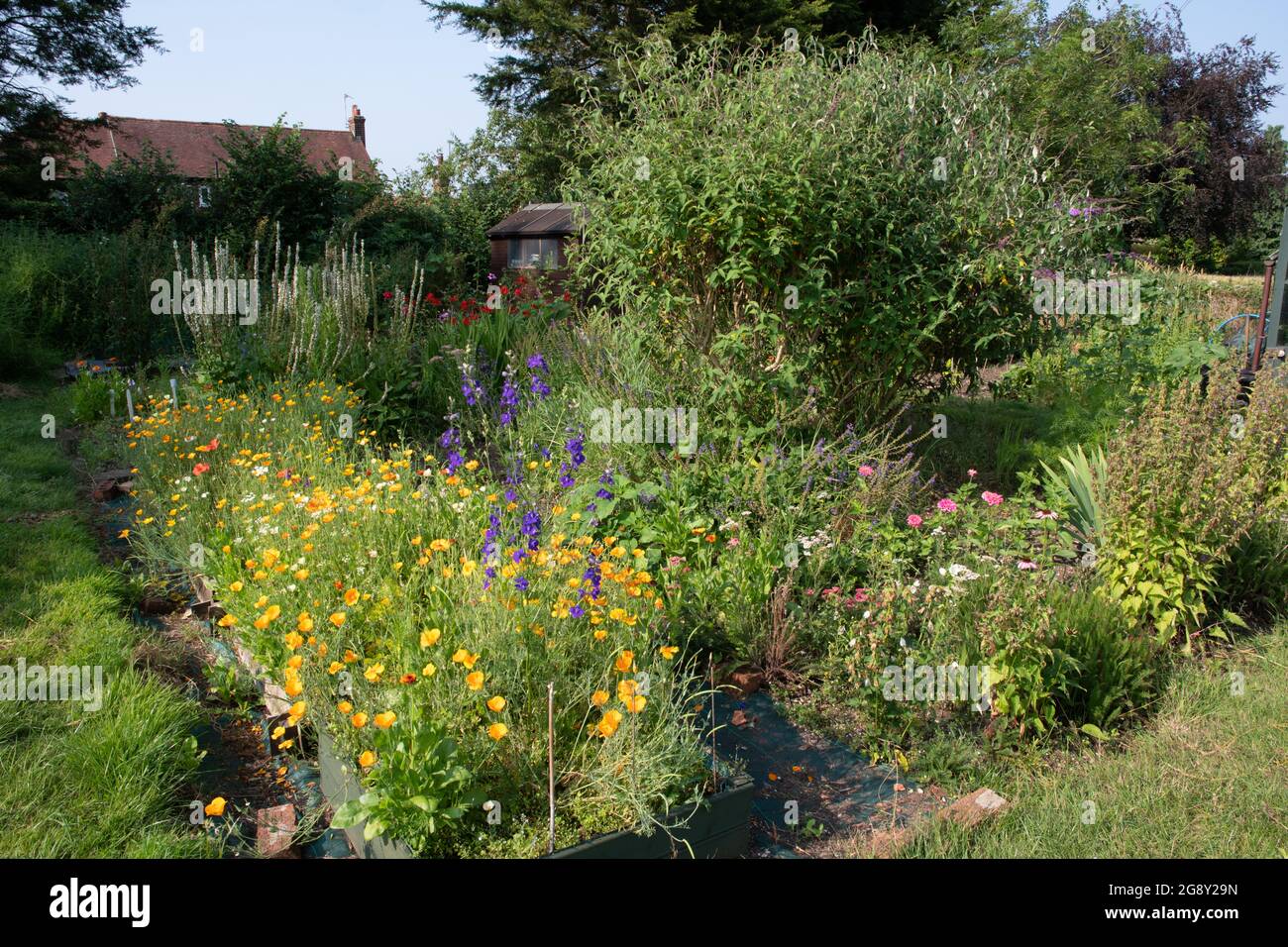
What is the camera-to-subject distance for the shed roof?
16328 mm

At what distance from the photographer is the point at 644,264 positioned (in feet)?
17.5

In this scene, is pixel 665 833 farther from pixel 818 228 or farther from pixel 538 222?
pixel 538 222

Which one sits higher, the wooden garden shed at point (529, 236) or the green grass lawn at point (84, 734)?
the wooden garden shed at point (529, 236)

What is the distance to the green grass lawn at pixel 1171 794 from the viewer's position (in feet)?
8.73

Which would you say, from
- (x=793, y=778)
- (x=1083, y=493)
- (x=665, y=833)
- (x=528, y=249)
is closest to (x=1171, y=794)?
(x=793, y=778)

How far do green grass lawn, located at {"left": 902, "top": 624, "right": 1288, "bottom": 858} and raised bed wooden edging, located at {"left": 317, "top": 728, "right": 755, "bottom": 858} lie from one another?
1.71ft

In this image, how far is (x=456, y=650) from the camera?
111 inches

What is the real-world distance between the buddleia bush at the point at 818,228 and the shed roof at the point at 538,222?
1072 cm

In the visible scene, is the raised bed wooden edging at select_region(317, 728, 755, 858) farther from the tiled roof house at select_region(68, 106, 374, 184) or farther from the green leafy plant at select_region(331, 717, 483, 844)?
the tiled roof house at select_region(68, 106, 374, 184)

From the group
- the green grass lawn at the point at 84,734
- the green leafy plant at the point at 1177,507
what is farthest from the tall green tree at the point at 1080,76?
the green grass lawn at the point at 84,734

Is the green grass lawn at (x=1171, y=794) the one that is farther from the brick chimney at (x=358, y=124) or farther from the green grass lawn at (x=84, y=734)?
the brick chimney at (x=358, y=124)

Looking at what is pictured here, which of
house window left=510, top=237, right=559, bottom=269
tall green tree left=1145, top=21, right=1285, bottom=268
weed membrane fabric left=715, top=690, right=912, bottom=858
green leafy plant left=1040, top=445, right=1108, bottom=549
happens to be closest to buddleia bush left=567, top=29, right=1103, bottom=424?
green leafy plant left=1040, top=445, right=1108, bottom=549

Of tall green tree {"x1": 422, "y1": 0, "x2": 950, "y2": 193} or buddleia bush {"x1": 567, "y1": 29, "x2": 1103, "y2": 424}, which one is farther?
tall green tree {"x1": 422, "y1": 0, "x2": 950, "y2": 193}
